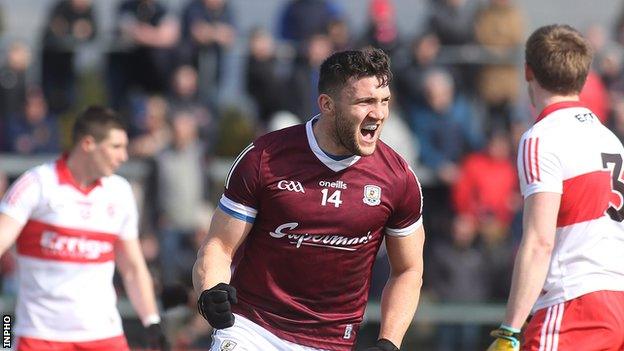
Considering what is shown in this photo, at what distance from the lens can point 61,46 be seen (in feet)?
43.9

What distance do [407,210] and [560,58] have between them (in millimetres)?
1108

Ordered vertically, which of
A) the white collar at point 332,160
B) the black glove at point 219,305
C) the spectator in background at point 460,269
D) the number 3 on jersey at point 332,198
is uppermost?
the white collar at point 332,160

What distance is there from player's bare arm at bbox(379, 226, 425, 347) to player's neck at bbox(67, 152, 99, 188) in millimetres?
2911

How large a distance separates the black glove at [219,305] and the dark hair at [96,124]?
3.15 metres

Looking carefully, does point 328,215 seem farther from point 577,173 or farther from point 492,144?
point 492,144

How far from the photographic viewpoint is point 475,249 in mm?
13070

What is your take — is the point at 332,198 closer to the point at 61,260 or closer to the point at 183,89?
the point at 61,260

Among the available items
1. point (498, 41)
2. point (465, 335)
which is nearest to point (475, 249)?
point (465, 335)

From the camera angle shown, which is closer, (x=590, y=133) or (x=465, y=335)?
(x=590, y=133)

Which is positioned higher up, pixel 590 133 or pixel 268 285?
pixel 590 133

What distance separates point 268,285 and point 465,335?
7278 millimetres

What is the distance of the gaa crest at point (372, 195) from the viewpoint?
20.8ft

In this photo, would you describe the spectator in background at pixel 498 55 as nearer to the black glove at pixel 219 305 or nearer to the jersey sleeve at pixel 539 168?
the jersey sleeve at pixel 539 168

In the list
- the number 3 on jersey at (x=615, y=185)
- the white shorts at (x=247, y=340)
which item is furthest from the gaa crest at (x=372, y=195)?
the number 3 on jersey at (x=615, y=185)
